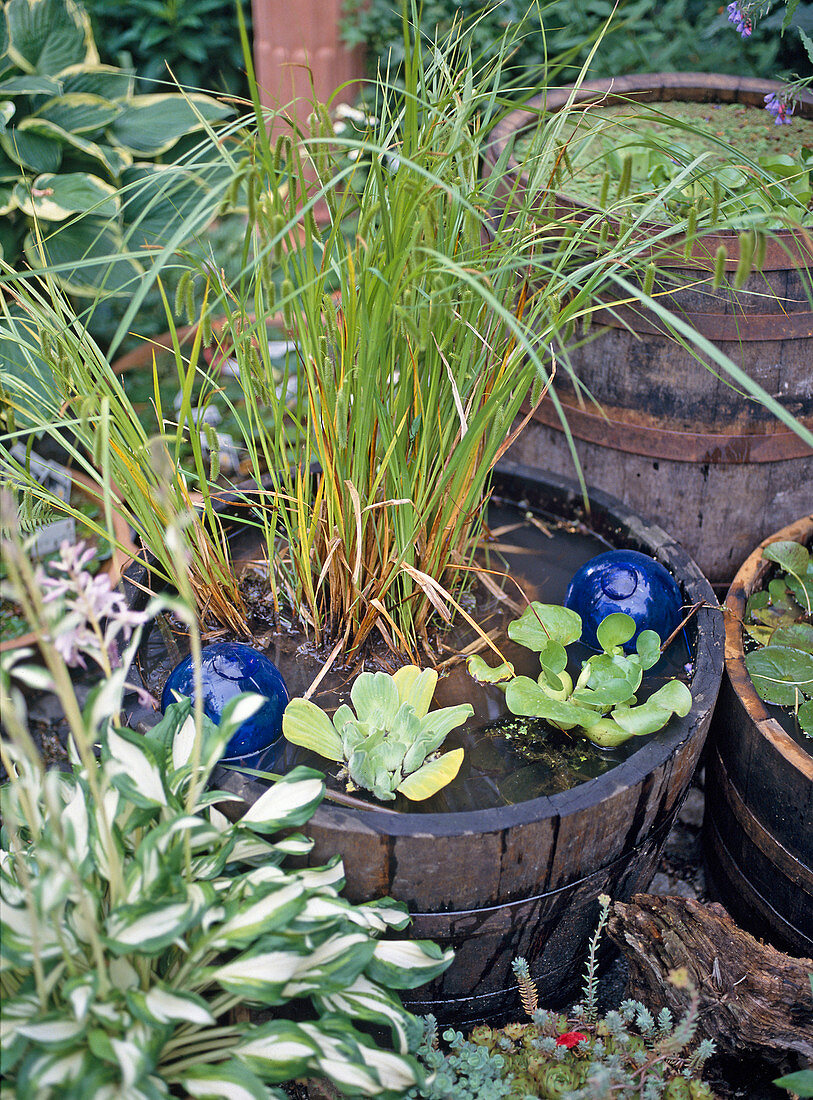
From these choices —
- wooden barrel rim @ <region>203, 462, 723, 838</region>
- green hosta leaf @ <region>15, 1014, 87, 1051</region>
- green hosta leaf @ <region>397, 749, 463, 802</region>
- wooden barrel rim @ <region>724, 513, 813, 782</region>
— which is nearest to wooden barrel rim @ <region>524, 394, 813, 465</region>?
wooden barrel rim @ <region>724, 513, 813, 782</region>

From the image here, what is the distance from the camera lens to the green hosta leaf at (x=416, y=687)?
1212 mm

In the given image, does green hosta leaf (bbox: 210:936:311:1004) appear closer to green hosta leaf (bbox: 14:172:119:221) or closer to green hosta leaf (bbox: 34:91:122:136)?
green hosta leaf (bbox: 14:172:119:221)

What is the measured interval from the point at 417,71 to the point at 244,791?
90 cm

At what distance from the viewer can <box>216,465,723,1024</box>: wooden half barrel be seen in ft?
3.35

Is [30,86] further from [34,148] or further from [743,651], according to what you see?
[743,651]

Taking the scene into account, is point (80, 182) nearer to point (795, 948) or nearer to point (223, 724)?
point (223, 724)

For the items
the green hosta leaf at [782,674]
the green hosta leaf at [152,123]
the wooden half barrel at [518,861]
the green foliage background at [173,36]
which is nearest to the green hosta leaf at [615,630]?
the wooden half barrel at [518,861]

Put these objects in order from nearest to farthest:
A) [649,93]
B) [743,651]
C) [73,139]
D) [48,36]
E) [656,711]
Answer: [656,711], [743,651], [649,93], [73,139], [48,36]

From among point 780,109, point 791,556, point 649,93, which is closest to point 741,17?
point 780,109

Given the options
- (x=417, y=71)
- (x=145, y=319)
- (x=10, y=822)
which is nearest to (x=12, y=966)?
(x=10, y=822)

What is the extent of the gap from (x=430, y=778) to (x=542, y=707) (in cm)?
18

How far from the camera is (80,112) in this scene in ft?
7.23

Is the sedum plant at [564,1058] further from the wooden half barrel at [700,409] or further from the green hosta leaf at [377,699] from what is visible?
the wooden half barrel at [700,409]

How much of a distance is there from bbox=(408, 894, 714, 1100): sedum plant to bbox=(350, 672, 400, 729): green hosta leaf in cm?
34
